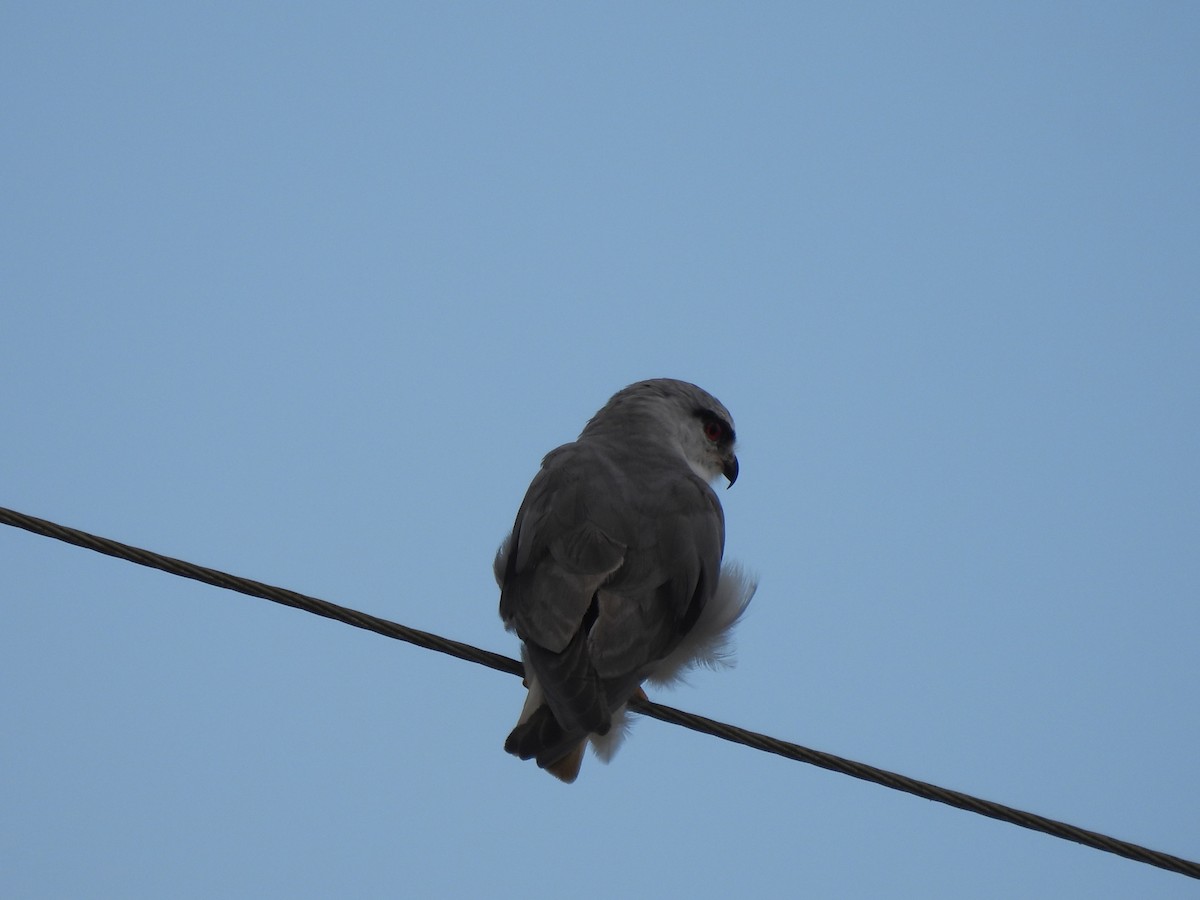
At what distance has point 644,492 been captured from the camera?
5.40 m

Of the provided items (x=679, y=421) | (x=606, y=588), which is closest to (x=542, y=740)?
(x=606, y=588)

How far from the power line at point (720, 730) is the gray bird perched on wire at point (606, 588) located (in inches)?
25.5

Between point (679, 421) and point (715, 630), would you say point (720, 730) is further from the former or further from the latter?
point (679, 421)

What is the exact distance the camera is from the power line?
330cm

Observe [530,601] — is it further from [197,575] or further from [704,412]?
[704,412]

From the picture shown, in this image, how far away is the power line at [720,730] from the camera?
3.30m

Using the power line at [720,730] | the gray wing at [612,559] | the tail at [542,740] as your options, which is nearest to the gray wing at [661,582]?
the gray wing at [612,559]

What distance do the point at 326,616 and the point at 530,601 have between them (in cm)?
131

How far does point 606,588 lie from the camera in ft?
15.8

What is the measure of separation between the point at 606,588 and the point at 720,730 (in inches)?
45.8

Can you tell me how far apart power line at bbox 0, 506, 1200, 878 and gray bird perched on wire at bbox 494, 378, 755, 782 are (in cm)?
65

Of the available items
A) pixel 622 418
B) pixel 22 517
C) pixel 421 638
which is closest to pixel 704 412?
pixel 622 418

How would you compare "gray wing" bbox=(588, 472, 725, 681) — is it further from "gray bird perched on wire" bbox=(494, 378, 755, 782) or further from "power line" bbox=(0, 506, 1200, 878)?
"power line" bbox=(0, 506, 1200, 878)

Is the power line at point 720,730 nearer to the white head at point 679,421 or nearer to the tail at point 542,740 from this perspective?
the tail at point 542,740
